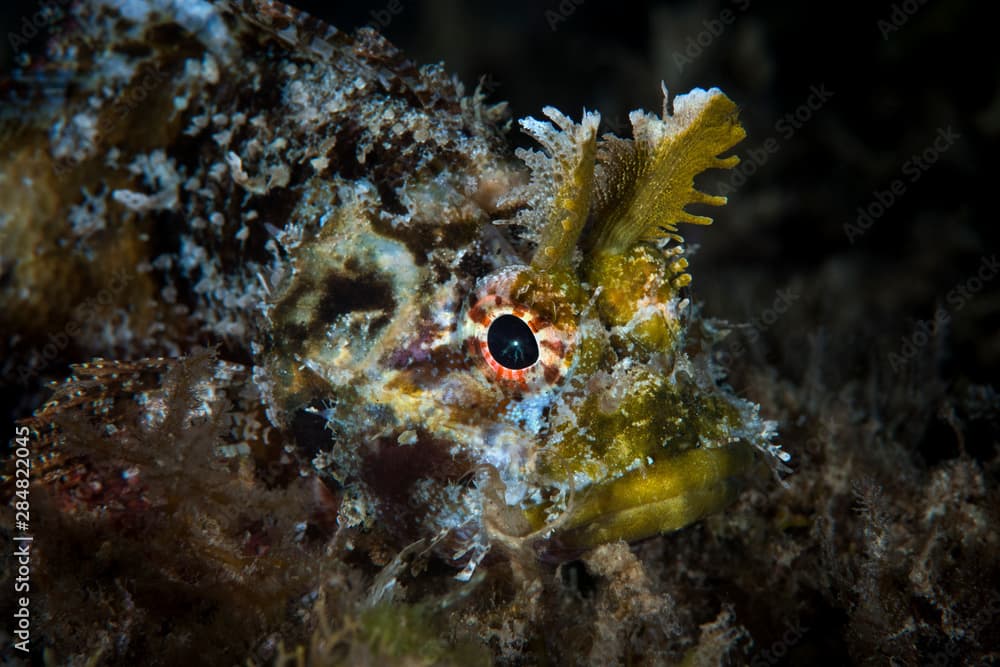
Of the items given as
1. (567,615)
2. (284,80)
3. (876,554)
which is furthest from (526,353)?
(284,80)

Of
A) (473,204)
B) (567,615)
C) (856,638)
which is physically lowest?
(567,615)

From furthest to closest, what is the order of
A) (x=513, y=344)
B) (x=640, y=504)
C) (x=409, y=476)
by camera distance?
(x=409, y=476) < (x=513, y=344) < (x=640, y=504)

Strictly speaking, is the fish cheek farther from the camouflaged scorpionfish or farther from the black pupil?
the black pupil

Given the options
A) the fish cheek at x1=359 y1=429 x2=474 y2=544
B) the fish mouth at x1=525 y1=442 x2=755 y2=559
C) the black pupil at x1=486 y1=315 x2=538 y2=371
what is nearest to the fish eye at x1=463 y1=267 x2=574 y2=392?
the black pupil at x1=486 y1=315 x2=538 y2=371

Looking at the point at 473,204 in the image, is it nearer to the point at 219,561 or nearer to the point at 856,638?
the point at 219,561

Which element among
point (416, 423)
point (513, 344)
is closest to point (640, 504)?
point (513, 344)

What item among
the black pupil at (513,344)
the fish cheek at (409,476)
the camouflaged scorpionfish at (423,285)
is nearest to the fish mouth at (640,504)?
the camouflaged scorpionfish at (423,285)

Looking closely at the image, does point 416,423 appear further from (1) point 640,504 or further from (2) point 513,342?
(1) point 640,504
